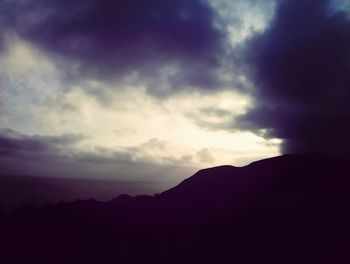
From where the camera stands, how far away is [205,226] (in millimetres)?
29109

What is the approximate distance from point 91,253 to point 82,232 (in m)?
3.84

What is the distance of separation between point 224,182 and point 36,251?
2645 cm

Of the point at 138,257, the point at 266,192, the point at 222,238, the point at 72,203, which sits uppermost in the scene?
the point at 266,192

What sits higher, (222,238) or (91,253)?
(222,238)

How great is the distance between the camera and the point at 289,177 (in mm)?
38062

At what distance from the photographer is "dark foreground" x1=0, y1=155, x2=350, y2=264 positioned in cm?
2395

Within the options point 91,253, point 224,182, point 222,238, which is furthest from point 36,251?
point 224,182

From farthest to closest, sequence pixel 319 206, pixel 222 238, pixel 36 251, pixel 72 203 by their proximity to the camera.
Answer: pixel 72 203 → pixel 319 206 → pixel 222 238 → pixel 36 251

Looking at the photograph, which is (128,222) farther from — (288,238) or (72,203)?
(288,238)

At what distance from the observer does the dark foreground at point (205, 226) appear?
24.0m

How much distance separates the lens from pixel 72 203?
112ft

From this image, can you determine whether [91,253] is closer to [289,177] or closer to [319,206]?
[319,206]

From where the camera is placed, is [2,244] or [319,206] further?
[319,206]


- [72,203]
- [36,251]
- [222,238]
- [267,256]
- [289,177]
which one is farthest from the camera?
[289,177]
